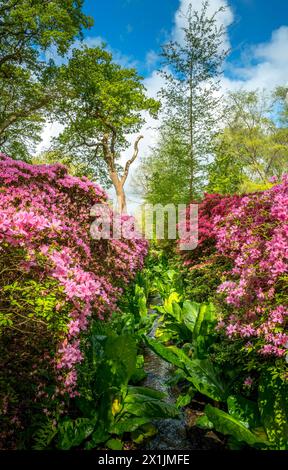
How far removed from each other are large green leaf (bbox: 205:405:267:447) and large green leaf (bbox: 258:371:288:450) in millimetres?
148

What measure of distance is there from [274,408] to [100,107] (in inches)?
869

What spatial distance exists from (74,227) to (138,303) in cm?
233

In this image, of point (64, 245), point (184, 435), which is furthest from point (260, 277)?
point (64, 245)

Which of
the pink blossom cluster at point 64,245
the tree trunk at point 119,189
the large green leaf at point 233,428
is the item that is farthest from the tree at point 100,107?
the large green leaf at point 233,428

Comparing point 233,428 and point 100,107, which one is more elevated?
point 100,107

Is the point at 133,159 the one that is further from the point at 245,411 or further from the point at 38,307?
the point at 38,307

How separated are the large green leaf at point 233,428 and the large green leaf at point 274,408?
0.15 metres

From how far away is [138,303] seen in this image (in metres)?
6.45

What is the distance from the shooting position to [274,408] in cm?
284

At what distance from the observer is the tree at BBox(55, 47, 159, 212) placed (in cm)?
2131

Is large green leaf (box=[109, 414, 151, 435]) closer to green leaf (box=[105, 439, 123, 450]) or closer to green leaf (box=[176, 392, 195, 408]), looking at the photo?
green leaf (box=[105, 439, 123, 450])

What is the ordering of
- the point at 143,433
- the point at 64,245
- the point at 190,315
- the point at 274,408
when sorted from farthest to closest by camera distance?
1. the point at 190,315
2. the point at 64,245
3. the point at 143,433
4. the point at 274,408

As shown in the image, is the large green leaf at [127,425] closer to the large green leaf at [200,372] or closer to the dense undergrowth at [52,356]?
the dense undergrowth at [52,356]
